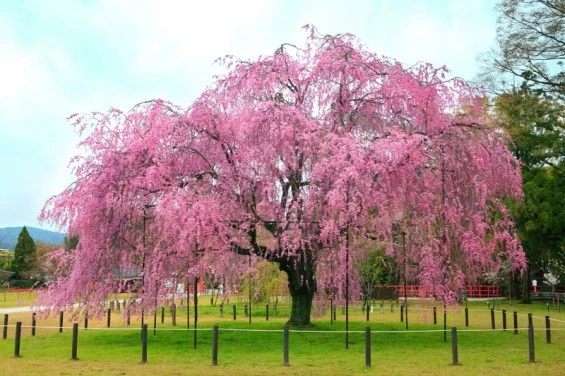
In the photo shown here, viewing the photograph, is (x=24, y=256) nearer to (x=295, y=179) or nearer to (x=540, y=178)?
(x=540, y=178)

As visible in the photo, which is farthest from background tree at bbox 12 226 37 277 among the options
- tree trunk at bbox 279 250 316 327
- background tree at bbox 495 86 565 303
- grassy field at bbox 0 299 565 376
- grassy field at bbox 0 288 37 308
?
tree trunk at bbox 279 250 316 327

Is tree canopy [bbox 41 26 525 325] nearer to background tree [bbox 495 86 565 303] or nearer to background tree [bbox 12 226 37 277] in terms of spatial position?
background tree [bbox 495 86 565 303]

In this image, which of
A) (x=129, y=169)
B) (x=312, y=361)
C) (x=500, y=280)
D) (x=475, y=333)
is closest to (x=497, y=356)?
(x=312, y=361)

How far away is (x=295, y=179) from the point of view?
58.5 ft

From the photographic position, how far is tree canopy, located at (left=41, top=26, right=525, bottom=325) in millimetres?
15781

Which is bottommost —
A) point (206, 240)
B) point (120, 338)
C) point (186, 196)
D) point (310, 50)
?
point (120, 338)

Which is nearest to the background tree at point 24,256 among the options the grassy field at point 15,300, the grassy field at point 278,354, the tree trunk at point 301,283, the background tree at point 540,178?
the grassy field at point 15,300

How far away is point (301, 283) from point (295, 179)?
13.0 ft

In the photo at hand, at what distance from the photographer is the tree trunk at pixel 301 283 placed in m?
19.3

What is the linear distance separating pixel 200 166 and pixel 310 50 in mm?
5164

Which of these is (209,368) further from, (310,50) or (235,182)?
(310,50)

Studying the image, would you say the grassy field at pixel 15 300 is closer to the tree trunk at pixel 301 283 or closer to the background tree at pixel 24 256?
the background tree at pixel 24 256

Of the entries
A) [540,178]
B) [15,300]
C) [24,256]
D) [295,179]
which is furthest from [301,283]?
[24,256]

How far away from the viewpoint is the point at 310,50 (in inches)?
743
